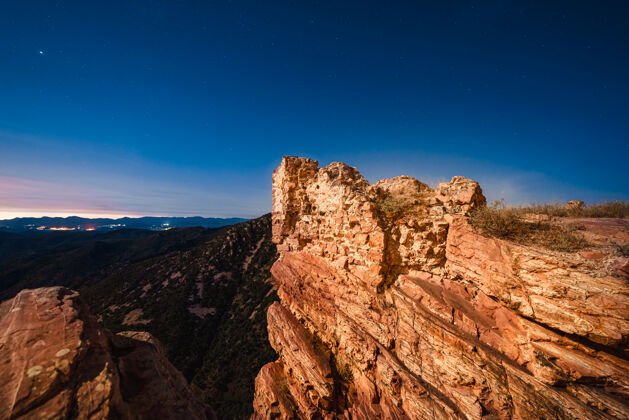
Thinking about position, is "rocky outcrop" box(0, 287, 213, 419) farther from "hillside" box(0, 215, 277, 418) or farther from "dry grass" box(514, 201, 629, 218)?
"hillside" box(0, 215, 277, 418)

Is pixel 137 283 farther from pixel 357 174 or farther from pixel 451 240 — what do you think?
pixel 451 240

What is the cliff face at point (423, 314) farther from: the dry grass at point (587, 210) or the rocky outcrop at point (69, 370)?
the rocky outcrop at point (69, 370)

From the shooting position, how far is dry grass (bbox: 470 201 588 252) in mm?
5173

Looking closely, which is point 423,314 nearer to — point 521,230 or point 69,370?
point 521,230

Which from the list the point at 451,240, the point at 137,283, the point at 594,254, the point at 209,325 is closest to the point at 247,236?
the point at 209,325

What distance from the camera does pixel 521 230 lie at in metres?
6.03

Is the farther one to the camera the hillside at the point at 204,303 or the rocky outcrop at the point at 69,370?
the hillside at the point at 204,303

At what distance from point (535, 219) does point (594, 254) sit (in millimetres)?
2005

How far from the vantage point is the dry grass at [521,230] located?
5173mm

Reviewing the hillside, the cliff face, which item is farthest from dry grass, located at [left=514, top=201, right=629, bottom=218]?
the hillside

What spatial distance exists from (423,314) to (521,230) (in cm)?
391

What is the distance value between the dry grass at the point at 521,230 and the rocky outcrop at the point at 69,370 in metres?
9.13

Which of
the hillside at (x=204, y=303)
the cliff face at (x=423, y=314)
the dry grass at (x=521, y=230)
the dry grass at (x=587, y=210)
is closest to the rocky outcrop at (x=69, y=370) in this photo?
the cliff face at (x=423, y=314)

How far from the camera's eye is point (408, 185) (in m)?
9.16
